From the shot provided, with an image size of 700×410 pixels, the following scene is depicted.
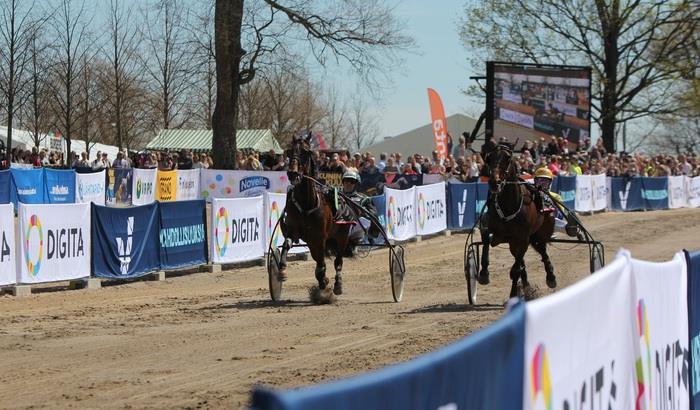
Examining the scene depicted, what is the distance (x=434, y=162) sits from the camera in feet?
102

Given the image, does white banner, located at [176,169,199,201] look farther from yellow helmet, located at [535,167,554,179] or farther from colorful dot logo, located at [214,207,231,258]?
yellow helmet, located at [535,167,554,179]

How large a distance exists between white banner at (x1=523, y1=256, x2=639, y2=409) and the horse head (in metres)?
8.30

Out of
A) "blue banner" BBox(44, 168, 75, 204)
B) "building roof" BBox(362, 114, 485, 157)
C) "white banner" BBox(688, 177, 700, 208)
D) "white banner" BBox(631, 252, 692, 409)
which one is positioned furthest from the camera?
"building roof" BBox(362, 114, 485, 157)

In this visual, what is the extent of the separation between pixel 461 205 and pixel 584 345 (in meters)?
24.7

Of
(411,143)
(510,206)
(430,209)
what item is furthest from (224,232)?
(411,143)

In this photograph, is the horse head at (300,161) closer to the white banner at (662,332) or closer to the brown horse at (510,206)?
the brown horse at (510,206)

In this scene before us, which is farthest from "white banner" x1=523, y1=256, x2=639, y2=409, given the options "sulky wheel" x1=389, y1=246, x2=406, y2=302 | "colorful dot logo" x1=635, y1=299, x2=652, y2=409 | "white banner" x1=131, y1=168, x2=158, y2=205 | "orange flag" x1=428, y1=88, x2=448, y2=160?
"orange flag" x1=428, y1=88, x2=448, y2=160

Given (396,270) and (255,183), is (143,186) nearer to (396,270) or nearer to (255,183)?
(255,183)

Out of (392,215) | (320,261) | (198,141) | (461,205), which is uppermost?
(198,141)

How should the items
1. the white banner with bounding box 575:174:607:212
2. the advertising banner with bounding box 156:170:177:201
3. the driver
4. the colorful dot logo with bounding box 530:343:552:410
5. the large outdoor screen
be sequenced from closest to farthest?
the colorful dot logo with bounding box 530:343:552:410, the driver, the advertising banner with bounding box 156:170:177:201, the white banner with bounding box 575:174:607:212, the large outdoor screen

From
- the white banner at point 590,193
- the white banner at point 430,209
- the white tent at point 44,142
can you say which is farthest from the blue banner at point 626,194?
the white tent at point 44,142

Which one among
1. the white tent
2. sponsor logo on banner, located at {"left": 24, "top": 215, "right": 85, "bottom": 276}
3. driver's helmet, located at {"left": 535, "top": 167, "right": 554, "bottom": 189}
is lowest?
sponsor logo on banner, located at {"left": 24, "top": 215, "right": 85, "bottom": 276}

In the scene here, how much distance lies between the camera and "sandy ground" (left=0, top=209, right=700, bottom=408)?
28.8ft

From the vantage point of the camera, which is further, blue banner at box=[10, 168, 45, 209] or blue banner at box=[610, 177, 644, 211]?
blue banner at box=[610, 177, 644, 211]
